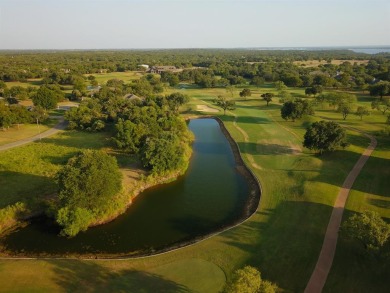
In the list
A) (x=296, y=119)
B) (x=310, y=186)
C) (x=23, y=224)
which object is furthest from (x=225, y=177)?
(x=296, y=119)

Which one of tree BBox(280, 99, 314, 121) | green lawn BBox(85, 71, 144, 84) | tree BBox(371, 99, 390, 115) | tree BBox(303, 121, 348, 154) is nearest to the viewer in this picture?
tree BBox(303, 121, 348, 154)

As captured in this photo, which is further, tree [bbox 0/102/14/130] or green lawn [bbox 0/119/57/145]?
tree [bbox 0/102/14/130]

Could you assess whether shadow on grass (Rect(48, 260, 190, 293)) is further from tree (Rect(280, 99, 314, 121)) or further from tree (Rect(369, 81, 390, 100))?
tree (Rect(369, 81, 390, 100))

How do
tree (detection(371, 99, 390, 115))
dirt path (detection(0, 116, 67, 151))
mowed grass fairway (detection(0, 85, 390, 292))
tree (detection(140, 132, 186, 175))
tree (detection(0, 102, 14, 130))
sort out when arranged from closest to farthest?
1. mowed grass fairway (detection(0, 85, 390, 292))
2. tree (detection(140, 132, 186, 175))
3. dirt path (detection(0, 116, 67, 151))
4. tree (detection(0, 102, 14, 130))
5. tree (detection(371, 99, 390, 115))

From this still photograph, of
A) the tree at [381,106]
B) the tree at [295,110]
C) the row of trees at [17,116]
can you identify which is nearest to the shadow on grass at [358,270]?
the tree at [295,110]

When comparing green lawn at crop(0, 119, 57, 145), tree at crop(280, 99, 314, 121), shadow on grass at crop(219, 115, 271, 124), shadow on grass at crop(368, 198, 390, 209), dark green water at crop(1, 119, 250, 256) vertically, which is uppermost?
tree at crop(280, 99, 314, 121)

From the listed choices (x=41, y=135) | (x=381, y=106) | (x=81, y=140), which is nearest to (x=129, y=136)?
(x=81, y=140)

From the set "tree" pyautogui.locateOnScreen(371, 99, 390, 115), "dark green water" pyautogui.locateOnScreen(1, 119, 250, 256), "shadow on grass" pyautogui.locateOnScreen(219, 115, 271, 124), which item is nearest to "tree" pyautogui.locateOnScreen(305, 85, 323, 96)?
"tree" pyautogui.locateOnScreen(371, 99, 390, 115)
